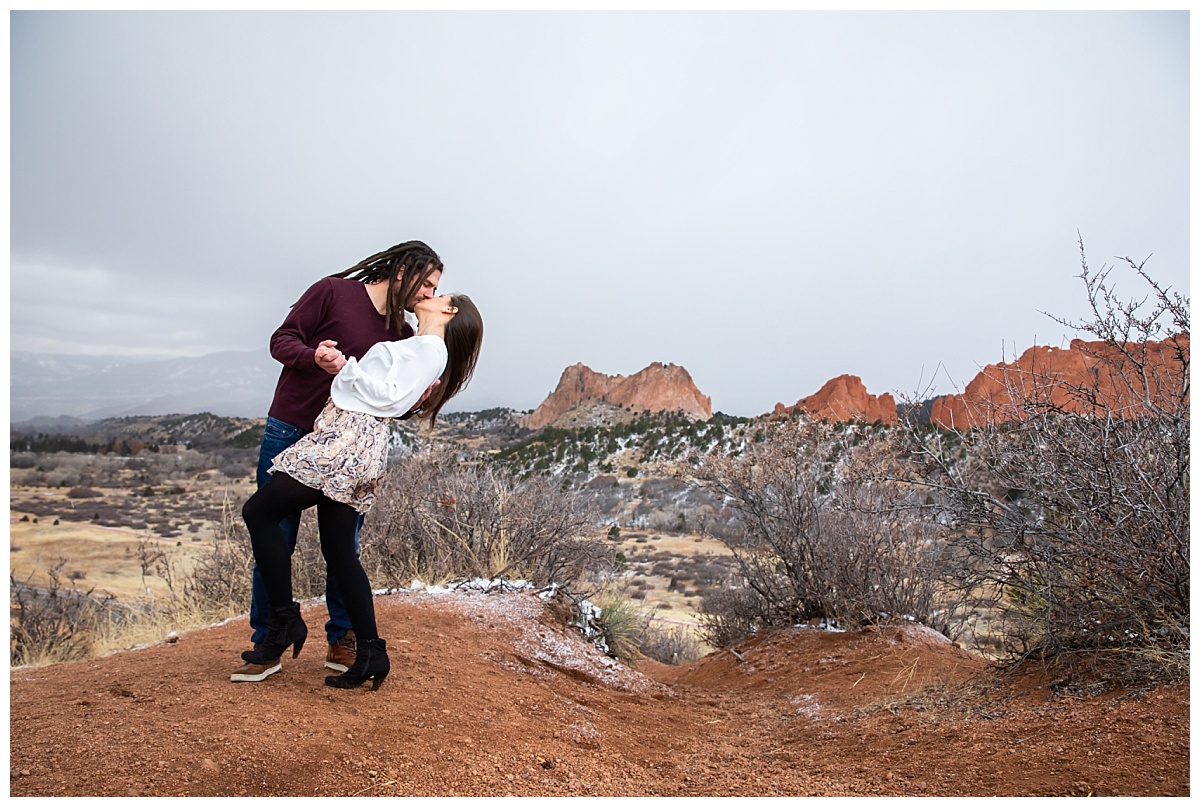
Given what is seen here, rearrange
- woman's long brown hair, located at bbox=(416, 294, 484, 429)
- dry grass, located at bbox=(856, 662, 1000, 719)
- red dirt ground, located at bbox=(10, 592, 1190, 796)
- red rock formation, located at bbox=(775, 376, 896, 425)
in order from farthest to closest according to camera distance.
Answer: red rock formation, located at bbox=(775, 376, 896, 425) → dry grass, located at bbox=(856, 662, 1000, 719) → woman's long brown hair, located at bbox=(416, 294, 484, 429) → red dirt ground, located at bbox=(10, 592, 1190, 796)

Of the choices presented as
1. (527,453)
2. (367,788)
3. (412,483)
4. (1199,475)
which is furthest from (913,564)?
(527,453)

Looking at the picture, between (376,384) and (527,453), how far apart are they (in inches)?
1183

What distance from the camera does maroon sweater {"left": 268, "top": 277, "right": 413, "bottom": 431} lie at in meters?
3.19

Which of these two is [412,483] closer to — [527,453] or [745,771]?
[745,771]

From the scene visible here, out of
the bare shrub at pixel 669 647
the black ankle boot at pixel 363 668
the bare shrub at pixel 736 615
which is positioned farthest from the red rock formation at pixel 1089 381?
the bare shrub at pixel 669 647

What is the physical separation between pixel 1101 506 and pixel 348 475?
3.26 metres

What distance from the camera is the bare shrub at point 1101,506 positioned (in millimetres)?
3473

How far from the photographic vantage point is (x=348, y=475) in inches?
119

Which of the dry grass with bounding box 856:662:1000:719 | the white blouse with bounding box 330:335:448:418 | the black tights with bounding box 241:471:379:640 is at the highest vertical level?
the white blouse with bounding box 330:335:448:418

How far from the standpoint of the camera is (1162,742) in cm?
260

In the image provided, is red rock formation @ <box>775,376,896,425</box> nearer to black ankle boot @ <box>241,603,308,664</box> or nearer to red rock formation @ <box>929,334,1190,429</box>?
red rock formation @ <box>929,334,1190,429</box>

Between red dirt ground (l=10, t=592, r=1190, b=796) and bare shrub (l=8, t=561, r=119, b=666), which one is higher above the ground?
red dirt ground (l=10, t=592, r=1190, b=796)

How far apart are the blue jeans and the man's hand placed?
39cm

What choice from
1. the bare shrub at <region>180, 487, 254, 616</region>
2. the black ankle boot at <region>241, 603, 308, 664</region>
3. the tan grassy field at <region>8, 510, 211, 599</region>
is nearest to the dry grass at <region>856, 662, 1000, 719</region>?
the black ankle boot at <region>241, 603, 308, 664</region>
